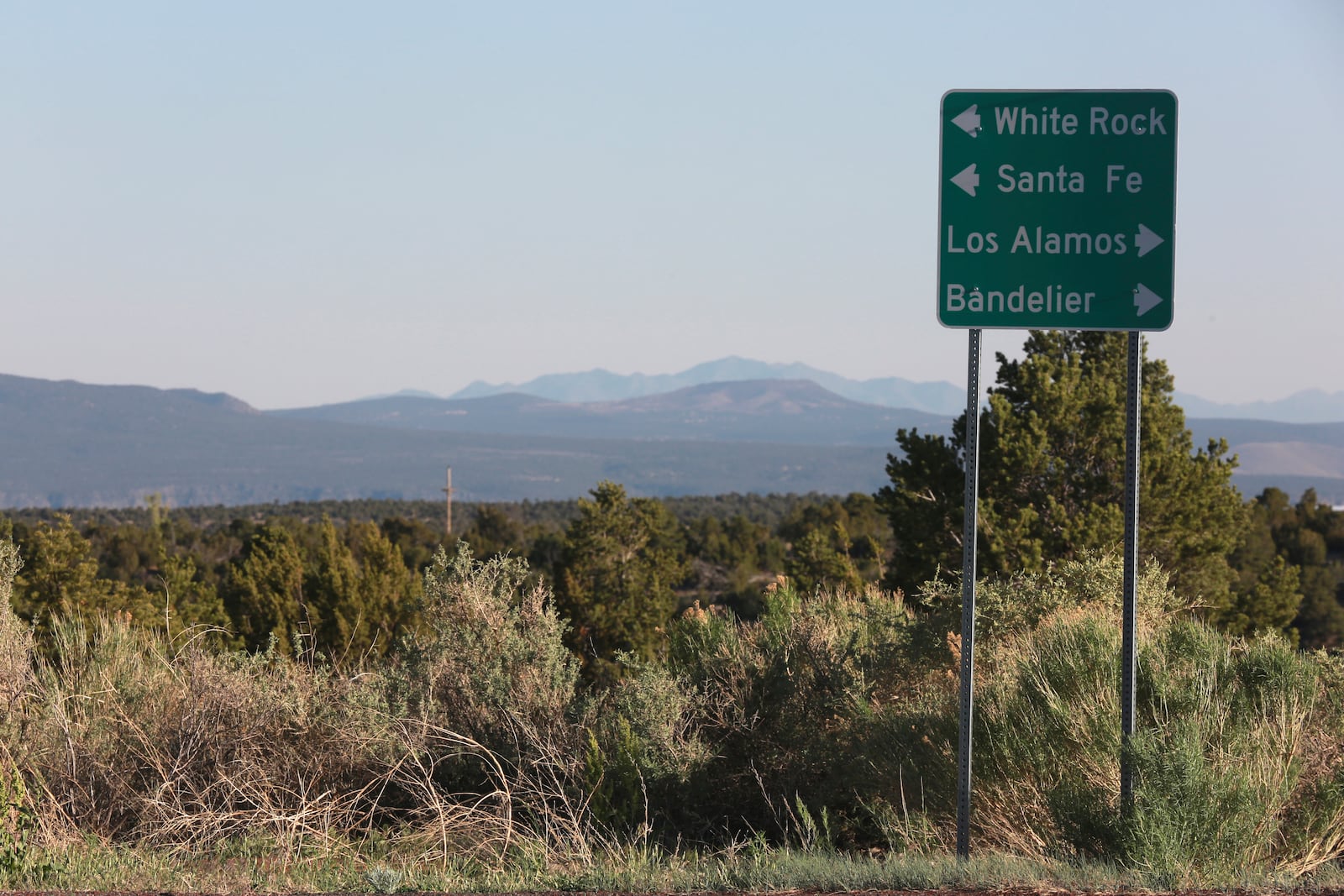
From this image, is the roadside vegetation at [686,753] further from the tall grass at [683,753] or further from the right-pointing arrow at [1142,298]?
the right-pointing arrow at [1142,298]

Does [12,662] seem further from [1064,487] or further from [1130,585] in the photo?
[1064,487]

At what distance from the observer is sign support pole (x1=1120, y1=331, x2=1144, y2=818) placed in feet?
16.7

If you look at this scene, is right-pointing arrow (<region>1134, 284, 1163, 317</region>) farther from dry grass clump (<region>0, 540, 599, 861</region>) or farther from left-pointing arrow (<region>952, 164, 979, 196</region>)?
dry grass clump (<region>0, 540, 599, 861</region>)

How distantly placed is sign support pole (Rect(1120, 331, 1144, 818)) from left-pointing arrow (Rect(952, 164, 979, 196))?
932mm

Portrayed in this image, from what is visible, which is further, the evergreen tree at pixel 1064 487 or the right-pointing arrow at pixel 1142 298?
the evergreen tree at pixel 1064 487

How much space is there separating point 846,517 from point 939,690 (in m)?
47.6

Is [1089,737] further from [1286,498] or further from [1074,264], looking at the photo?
[1286,498]

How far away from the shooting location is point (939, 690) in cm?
717

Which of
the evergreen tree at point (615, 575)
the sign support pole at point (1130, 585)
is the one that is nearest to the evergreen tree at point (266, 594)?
the evergreen tree at point (615, 575)

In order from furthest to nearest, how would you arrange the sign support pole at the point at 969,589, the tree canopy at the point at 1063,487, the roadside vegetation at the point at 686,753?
the tree canopy at the point at 1063,487 < the sign support pole at the point at 969,589 < the roadside vegetation at the point at 686,753


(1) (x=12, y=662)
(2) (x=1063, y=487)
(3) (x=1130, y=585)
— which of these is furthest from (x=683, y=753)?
(2) (x=1063, y=487)

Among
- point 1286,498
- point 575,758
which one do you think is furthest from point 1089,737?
point 1286,498

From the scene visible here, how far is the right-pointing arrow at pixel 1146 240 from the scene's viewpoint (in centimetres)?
541

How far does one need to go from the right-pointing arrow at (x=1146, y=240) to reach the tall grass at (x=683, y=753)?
196 centimetres
